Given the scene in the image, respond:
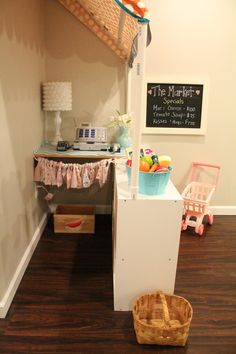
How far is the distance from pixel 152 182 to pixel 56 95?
4.65 feet

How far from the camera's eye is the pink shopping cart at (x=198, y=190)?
308 centimetres

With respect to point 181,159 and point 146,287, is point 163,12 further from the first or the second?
point 146,287

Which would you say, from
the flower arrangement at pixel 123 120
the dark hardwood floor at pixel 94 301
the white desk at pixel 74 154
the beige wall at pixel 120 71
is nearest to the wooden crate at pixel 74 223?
the dark hardwood floor at pixel 94 301

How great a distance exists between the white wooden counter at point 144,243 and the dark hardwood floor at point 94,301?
0.23 meters

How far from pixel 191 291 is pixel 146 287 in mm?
464

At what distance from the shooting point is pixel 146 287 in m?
1.94

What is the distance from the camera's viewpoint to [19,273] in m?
2.22

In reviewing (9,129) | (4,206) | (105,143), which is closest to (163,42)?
(105,143)

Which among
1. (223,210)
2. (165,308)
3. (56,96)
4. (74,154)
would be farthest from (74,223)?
(223,210)

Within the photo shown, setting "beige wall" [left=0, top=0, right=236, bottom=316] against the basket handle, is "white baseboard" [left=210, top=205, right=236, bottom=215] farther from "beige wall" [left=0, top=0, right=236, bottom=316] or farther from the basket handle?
the basket handle

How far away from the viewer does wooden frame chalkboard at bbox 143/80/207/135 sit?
123 inches

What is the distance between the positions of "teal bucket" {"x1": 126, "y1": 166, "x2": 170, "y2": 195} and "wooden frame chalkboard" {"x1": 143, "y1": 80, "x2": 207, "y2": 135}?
148cm

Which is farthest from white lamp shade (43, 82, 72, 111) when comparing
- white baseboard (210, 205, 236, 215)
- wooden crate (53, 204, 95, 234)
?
white baseboard (210, 205, 236, 215)

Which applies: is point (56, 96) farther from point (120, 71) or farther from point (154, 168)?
point (154, 168)
